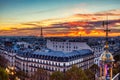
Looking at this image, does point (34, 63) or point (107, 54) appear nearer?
point (107, 54)

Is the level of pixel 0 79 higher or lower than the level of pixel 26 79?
higher

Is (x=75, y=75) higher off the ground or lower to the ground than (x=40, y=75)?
higher

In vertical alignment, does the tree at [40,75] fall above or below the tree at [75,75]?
below

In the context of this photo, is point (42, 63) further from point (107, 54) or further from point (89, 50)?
point (107, 54)

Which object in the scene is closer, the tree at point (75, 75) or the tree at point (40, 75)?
the tree at point (75, 75)

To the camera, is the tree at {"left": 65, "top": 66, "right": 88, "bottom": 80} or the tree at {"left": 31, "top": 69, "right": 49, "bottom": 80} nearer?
the tree at {"left": 65, "top": 66, "right": 88, "bottom": 80}

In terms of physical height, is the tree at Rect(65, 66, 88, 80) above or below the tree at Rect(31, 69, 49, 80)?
above

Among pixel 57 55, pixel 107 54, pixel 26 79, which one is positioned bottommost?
pixel 26 79

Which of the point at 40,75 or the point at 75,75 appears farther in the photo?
the point at 40,75

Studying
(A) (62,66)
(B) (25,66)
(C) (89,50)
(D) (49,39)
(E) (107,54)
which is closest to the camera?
(E) (107,54)

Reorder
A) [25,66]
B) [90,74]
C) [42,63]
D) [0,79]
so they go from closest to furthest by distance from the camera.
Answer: [0,79] < [90,74] < [42,63] < [25,66]

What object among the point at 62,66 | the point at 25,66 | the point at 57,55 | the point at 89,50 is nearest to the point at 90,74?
the point at 62,66
